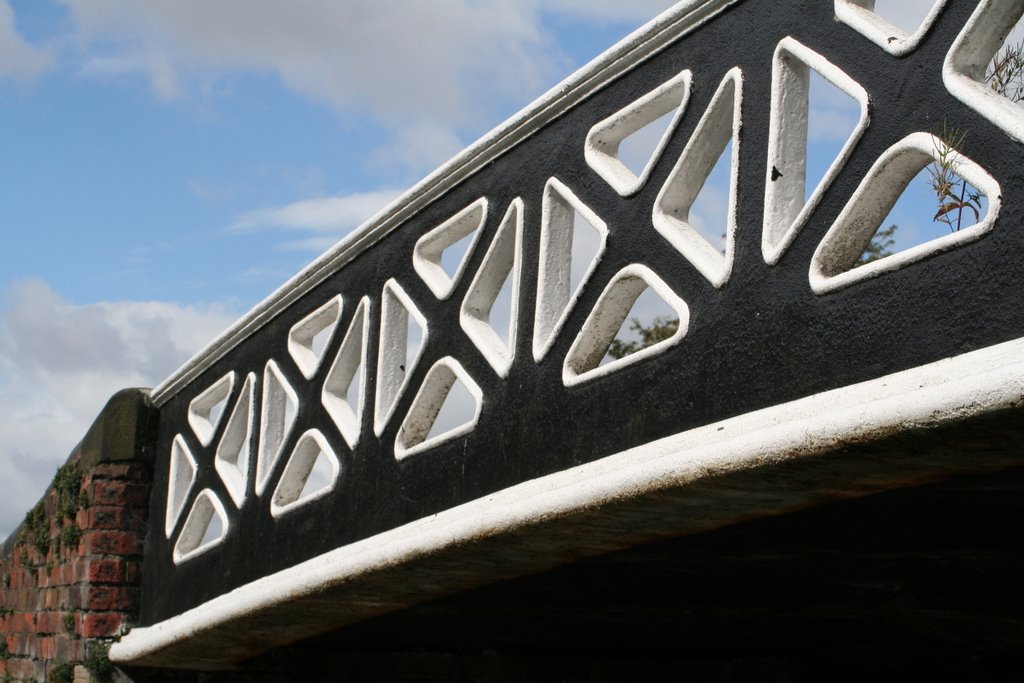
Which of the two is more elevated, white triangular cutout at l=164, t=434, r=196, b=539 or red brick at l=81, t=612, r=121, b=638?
white triangular cutout at l=164, t=434, r=196, b=539

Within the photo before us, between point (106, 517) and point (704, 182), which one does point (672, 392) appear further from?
point (106, 517)

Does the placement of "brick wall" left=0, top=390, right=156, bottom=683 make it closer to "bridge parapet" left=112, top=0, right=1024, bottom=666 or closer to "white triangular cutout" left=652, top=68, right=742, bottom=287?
"bridge parapet" left=112, top=0, right=1024, bottom=666

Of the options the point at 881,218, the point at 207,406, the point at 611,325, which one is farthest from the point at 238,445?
the point at 881,218

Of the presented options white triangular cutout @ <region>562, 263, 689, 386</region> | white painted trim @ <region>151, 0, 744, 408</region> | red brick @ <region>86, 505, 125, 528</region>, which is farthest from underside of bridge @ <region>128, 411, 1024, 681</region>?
white painted trim @ <region>151, 0, 744, 408</region>

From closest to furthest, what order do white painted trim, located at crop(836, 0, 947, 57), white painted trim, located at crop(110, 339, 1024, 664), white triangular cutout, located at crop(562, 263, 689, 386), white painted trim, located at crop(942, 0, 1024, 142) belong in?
white painted trim, located at crop(110, 339, 1024, 664)
white painted trim, located at crop(942, 0, 1024, 142)
white painted trim, located at crop(836, 0, 947, 57)
white triangular cutout, located at crop(562, 263, 689, 386)

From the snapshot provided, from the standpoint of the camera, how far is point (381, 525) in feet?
13.6

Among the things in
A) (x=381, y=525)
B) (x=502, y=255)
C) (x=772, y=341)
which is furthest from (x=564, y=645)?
(x=772, y=341)

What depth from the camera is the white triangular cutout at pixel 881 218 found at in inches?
90.7

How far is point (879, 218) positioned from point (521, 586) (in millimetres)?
2083

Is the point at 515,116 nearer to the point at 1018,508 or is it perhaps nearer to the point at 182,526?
Answer: the point at 1018,508

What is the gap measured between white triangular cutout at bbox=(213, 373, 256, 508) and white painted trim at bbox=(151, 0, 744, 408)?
0.28 meters

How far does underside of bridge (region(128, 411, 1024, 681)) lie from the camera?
2758 millimetres

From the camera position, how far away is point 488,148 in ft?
12.6

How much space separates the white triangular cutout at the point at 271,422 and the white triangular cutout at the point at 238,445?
110 millimetres
